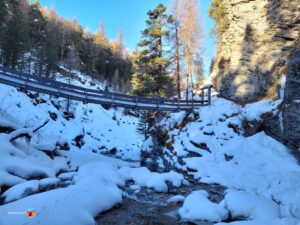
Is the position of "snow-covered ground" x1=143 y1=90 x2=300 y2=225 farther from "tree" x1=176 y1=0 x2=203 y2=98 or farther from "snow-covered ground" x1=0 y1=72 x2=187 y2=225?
"tree" x1=176 y1=0 x2=203 y2=98

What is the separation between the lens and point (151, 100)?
21109 mm

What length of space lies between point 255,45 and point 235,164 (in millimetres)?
8762

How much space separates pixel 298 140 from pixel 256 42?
31.1 feet

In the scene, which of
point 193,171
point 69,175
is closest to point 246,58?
point 193,171

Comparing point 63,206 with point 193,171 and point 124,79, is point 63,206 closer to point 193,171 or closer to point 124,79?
point 193,171

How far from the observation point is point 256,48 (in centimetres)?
1756

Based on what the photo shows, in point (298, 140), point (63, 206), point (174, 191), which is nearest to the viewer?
point (63, 206)

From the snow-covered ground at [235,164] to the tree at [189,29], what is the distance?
8.07 m

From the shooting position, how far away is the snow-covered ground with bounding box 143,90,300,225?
7289mm

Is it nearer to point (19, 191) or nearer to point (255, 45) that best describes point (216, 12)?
point (255, 45)

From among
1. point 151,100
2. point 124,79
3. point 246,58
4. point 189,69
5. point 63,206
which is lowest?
point 63,206

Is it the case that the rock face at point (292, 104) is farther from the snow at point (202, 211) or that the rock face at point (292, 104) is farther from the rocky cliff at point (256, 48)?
the snow at point (202, 211)

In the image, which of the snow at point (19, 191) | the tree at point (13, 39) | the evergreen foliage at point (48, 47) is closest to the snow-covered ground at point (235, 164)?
the snow at point (19, 191)

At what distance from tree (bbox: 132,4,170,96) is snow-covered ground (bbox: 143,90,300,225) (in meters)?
5.39
